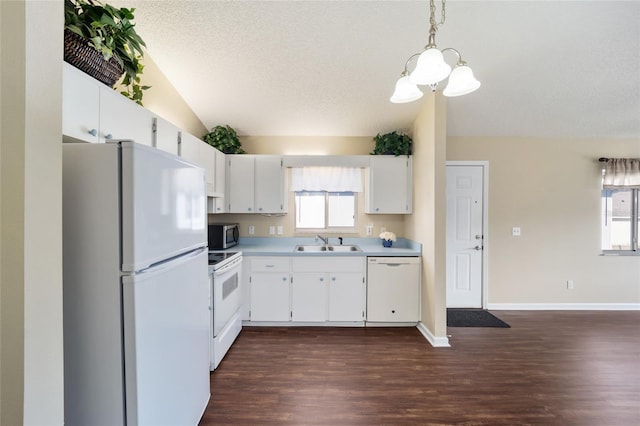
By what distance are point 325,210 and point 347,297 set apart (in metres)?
1.23

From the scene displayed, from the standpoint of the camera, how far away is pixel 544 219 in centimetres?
364

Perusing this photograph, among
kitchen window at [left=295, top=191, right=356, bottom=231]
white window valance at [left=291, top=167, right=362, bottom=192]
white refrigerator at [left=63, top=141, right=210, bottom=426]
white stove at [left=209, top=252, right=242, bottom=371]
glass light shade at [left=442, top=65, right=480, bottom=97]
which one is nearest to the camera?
white refrigerator at [left=63, top=141, right=210, bottom=426]

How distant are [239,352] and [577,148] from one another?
4.88 metres

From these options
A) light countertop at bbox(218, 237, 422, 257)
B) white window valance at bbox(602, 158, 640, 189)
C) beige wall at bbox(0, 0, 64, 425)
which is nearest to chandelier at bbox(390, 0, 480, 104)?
beige wall at bbox(0, 0, 64, 425)

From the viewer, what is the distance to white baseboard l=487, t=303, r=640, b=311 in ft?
11.8

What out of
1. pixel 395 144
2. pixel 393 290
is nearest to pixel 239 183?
pixel 395 144

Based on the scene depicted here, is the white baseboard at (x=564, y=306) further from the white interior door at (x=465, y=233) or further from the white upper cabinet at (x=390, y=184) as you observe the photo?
the white upper cabinet at (x=390, y=184)

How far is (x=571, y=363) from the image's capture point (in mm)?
2389

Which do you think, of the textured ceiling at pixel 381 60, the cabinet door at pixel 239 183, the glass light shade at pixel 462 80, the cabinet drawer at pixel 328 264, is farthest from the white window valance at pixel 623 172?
A: the cabinet door at pixel 239 183

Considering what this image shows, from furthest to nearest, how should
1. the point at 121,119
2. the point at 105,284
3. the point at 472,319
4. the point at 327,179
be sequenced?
the point at 327,179 → the point at 472,319 → the point at 121,119 → the point at 105,284

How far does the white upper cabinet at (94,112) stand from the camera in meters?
1.22

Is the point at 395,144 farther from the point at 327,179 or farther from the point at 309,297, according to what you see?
the point at 309,297

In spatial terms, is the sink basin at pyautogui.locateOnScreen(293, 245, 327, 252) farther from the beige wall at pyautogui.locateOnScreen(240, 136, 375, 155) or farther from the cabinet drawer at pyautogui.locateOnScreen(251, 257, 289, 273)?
the beige wall at pyautogui.locateOnScreen(240, 136, 375, 155)

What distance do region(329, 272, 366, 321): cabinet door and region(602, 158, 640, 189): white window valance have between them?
363 centimetres
